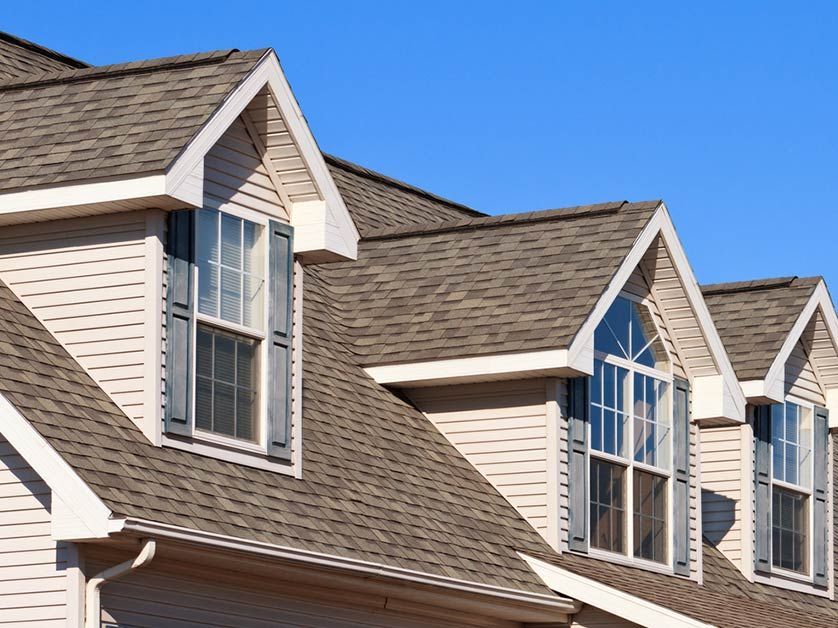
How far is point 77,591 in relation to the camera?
440 inches

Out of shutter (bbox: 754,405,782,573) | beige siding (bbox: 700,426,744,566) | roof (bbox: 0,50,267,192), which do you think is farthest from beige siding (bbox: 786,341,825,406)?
roof (bbox: 0,50,267,192)

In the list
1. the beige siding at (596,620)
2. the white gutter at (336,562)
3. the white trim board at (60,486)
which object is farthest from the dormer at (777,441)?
the white trim board at (60,486)

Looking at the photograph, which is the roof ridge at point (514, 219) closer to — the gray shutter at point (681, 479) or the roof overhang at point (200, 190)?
the gray shutter at point (681, 479)

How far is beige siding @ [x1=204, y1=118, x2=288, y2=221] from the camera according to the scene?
13.8 meters

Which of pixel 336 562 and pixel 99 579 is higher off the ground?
pixel 336 562

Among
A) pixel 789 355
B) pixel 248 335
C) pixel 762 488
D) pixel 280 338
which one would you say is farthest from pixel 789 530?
pixel 248 335

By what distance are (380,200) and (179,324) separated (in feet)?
29.3

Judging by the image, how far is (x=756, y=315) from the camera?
818 inches

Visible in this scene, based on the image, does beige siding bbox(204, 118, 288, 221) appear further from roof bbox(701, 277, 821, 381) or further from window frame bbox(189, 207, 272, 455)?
roof bbox(701, 277, 821, 381)

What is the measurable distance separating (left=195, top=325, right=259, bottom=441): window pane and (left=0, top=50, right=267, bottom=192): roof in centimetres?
137

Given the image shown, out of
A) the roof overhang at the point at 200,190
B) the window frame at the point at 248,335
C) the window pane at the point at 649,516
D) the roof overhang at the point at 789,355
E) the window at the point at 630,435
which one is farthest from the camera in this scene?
the roof overhang at the point at 789,355

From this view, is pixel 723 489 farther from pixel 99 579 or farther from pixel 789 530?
pixel 99 579

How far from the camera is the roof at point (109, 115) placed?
12.9 m

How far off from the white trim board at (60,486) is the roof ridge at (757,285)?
11683 millimetres
